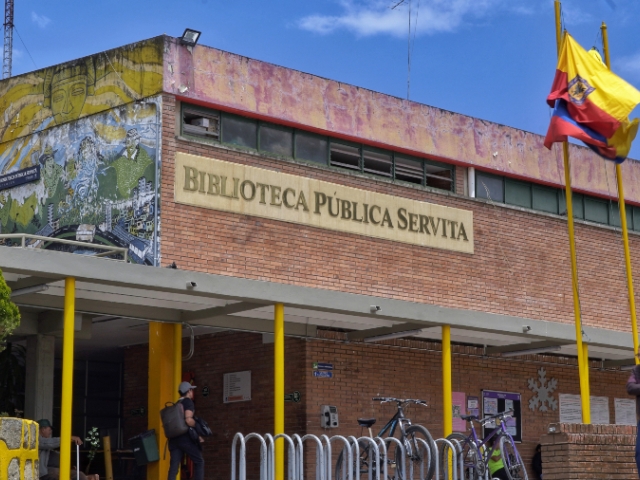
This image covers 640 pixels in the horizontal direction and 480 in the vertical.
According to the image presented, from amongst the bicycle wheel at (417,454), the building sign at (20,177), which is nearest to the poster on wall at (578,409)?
the bicycle wheel at (417,454)

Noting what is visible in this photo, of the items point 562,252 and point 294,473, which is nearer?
point 294,473

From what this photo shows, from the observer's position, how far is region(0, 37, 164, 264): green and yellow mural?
698 inches

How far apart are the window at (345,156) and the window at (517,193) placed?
12.4 ft

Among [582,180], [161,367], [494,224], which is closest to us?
[161,367]

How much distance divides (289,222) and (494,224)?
4978 mm

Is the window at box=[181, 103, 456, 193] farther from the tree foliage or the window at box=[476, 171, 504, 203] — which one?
the tree foliage

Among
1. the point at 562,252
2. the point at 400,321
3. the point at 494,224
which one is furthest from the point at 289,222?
the point at 562,252

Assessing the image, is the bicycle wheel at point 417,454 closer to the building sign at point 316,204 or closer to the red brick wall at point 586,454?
the red brick wall at point 586,454

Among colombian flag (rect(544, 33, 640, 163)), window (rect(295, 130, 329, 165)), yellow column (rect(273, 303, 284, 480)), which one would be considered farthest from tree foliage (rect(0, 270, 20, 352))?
window (rect(295, 130, 329, 165))

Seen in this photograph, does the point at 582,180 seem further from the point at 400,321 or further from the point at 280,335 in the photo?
the point at 280,335

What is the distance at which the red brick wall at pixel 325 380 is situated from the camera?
18641 millimetres

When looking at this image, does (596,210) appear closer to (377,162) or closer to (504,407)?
(504,407)

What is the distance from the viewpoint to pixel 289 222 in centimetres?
1883

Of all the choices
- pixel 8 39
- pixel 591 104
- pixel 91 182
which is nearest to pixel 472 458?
pixel 591 104
